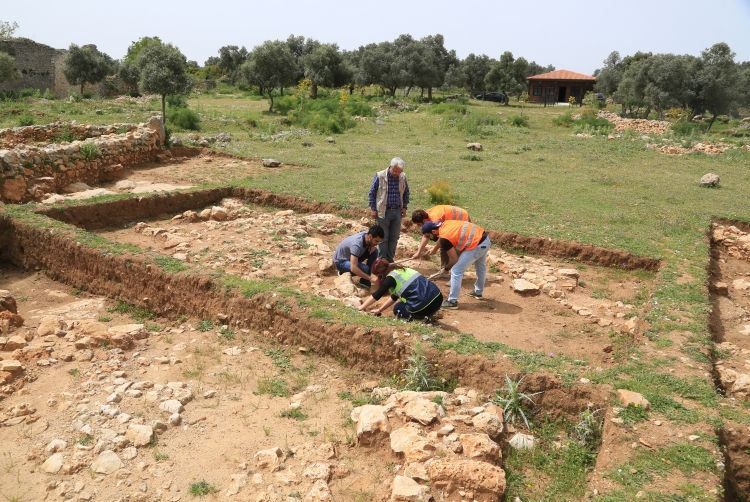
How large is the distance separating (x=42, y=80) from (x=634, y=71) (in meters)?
38.0

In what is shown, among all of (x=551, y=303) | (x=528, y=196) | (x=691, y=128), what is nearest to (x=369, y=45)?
(x=691, y=128)

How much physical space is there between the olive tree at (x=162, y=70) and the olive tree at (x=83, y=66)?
18.0m

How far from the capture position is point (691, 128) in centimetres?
2322

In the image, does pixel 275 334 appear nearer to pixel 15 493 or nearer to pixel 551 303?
pixel 15 493

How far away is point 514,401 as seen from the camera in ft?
15.1

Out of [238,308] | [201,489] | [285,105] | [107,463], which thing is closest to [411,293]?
[238,308]

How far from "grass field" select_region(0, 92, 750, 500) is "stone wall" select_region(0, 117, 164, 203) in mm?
2687

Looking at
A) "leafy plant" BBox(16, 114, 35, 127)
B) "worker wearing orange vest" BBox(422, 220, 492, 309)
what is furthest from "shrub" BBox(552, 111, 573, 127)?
"leafy plant" BBox(16, 114, 35, 127)

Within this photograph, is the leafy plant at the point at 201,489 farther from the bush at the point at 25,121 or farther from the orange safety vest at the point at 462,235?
the bush at the point at 25,121

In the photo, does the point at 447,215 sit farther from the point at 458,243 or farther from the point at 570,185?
the point at 570,185

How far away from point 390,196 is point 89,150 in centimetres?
871

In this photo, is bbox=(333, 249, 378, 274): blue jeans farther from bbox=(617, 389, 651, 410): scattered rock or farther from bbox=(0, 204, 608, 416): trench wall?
bbox=(617, 389, 651, 410): scattered rock

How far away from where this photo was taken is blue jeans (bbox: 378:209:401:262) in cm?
736

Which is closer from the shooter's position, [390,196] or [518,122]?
[390,196]
